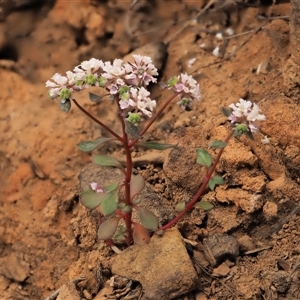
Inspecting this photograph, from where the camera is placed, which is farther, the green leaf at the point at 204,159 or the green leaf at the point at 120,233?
the green leaf at the point at 120,233

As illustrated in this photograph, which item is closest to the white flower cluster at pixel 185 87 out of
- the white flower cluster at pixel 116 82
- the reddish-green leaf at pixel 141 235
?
the white flower cluster at pixel 116 82

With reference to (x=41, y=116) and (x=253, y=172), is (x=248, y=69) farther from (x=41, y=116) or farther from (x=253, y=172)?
(x=41, y=116)

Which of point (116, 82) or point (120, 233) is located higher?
point (116, 82)

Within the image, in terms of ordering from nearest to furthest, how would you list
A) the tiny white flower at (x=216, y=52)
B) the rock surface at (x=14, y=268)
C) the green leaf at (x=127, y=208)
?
the green leaf at (x=127, y=208) < the rock surface at (x=14, y=268) < the tiny white flower at (x=216, y=52)

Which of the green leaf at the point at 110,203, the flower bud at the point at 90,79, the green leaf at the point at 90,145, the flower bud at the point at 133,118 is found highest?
the flower bud at the point at 90,79

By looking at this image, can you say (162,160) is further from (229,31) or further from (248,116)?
(229,31)

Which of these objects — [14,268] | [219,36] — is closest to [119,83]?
[14,268]

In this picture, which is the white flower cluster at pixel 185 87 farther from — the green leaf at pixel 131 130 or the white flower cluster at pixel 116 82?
the green leaf at pixel 131 130
